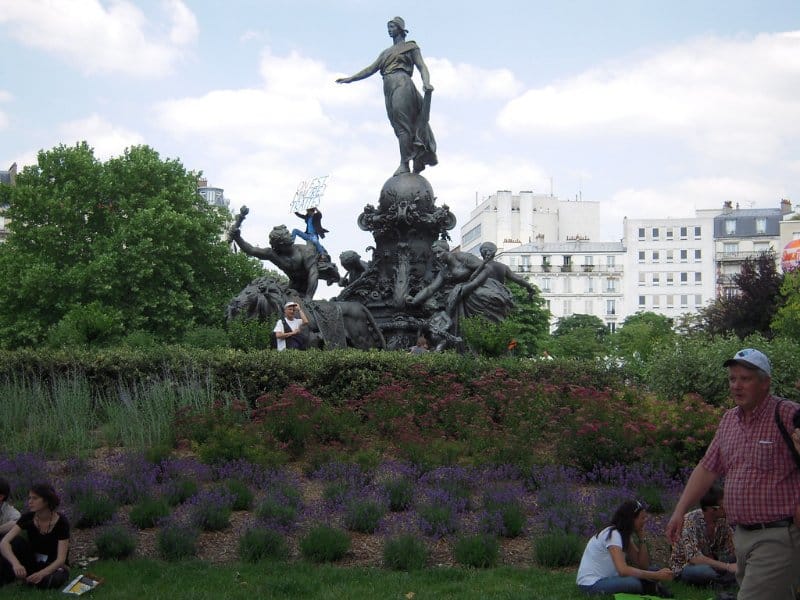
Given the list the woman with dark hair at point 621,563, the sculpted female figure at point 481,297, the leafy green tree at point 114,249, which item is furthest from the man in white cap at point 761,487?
the leafy green tree at point 114,249

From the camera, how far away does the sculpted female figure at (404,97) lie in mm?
20688

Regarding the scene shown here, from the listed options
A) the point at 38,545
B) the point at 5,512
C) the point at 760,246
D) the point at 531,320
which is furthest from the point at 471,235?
the point at 38,545

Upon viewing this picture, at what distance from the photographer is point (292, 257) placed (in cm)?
1839

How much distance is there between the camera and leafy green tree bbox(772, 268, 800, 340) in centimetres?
3928

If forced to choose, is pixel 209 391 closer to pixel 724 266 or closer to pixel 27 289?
pixel 27 289

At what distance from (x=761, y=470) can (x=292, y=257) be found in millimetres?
13909

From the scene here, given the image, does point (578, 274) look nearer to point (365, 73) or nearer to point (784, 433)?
point (365, 73)

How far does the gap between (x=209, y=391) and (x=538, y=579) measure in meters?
6.75

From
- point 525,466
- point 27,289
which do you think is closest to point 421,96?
point 525,466

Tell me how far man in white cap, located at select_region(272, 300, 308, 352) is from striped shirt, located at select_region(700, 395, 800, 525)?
10.7 m

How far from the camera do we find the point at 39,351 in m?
14.5

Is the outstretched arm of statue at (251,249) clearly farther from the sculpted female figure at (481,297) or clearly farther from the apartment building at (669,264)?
the apartment building at (669,264)

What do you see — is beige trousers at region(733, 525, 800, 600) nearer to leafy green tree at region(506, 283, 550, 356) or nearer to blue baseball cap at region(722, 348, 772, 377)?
blue baseball cap at region(722, 348, 772, 377)

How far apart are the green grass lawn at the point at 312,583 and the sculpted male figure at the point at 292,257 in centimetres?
1055
